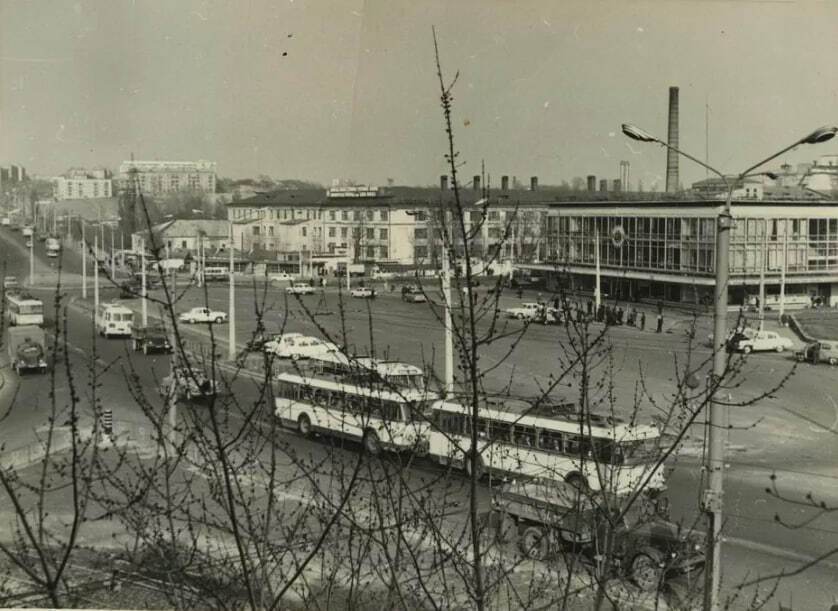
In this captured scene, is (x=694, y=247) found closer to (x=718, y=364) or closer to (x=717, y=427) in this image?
(x=718, y=364)

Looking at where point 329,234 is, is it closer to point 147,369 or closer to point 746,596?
point 147,369

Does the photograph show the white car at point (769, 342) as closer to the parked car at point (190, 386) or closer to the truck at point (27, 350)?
the truck at point (27, 350)

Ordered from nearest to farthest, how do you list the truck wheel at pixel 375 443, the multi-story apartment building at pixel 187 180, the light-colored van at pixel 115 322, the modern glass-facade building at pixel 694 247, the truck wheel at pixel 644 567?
the truck wheel at pixel 375 443 < the truck wheel at pixel 644 567 < the light-colored van at pixel 115 322 < the modern glass-facade building at pixel 694 247 < the multi-story apartment building at pixel 187 180

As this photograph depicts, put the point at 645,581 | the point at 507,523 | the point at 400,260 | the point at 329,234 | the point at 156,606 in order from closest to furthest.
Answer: the point at 156,606 < the point at 645,581 < the point at 507,523 < the point at 400,260 < the point at 329,234

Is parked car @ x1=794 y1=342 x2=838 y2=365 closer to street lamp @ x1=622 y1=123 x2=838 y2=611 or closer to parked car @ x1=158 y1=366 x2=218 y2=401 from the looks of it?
street lamp @ x1=622 y1=123 x2=838 y2=611

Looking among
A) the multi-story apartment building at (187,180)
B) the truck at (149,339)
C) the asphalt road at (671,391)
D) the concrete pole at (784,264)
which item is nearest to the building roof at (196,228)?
the multi-story apartment building at (187,180)

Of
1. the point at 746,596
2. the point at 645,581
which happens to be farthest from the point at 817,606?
the point at 645,581
